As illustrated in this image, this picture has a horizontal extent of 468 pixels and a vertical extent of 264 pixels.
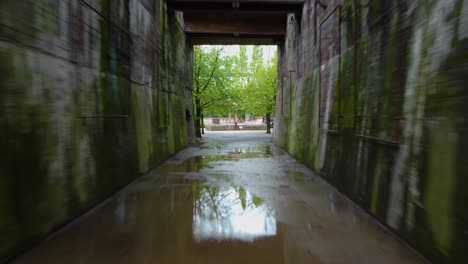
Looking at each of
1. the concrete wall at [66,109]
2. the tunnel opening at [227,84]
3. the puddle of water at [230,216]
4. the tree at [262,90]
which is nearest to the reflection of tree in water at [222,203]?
the puddle of water at [230,216]

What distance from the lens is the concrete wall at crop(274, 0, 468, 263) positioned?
3.32 meters

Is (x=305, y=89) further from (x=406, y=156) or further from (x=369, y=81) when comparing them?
(x=406, y=156)

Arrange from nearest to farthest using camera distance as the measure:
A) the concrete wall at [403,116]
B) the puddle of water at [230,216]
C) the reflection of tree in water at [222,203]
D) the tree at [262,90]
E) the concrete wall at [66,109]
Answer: the concrete wall at [403,116], the concrete wall at [66,109], the puddle of water at [230,216], the reflection of tree in water at [222,203], the tree at [262,90]

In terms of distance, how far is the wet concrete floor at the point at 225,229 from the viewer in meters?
3.89

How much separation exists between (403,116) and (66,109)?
5.49 meters

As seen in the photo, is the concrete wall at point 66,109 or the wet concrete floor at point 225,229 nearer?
the concrete wall at point 66,109

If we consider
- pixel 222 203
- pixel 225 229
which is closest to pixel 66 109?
pixel 225 229

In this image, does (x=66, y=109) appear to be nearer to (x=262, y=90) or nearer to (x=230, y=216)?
(x=230, y=216)

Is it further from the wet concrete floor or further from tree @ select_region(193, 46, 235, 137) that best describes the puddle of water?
tree @ select_region(193, 46, 235, 137)

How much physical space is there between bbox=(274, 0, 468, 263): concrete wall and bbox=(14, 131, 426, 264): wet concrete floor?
1.57 ft

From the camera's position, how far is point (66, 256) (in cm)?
388

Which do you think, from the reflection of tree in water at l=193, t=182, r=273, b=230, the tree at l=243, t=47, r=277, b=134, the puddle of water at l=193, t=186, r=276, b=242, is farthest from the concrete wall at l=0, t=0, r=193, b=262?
the tree at l=243, t=47, r=277, b=134

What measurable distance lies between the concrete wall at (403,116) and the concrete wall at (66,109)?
17.2 ft

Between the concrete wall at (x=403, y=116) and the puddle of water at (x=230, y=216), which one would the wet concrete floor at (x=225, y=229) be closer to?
the puddle of water at (x=230, y=216)
